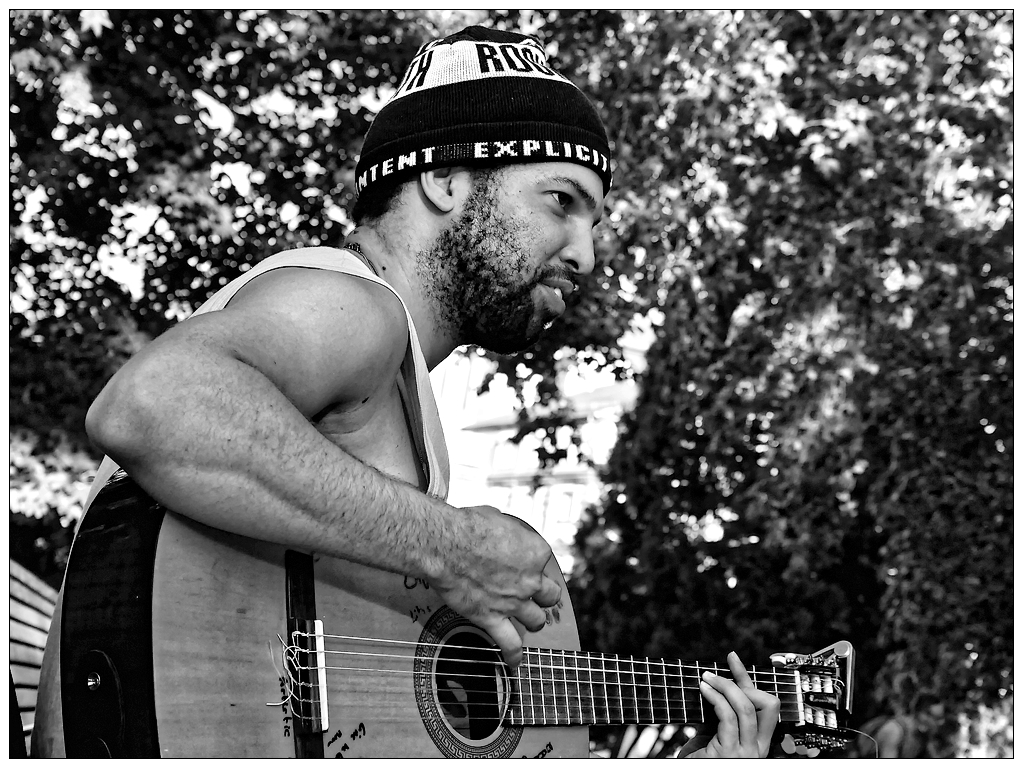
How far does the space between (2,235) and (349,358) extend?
9.04ft

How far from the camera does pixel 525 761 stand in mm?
1768

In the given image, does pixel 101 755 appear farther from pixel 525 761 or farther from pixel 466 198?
pixel 466 198

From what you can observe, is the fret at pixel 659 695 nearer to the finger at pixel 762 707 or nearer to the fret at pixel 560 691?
the finger at pixel 762 707

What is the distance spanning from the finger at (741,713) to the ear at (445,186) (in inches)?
45.1

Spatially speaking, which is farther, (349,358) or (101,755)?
(349,358)

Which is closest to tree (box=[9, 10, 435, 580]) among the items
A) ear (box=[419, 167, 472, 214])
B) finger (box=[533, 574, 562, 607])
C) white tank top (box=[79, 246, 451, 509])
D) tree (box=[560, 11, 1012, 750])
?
tree (box=[560, 11, 1012, 750])

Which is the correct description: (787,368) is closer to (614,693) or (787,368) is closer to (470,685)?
(614,693)

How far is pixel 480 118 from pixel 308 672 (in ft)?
3.31

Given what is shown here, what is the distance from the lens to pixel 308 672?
1.41 m

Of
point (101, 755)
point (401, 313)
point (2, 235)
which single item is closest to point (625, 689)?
point (401, 313)

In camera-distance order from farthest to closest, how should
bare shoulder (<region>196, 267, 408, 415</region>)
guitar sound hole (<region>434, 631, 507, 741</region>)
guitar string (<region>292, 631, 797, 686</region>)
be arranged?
guitar sound hole (<region>434, 631, 507, 741</region>)
guitar string (<region>292, 631, 797, 686</region>)
bare shoulder (<region>196, 267, 408, 415</region>)

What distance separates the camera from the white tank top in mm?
1417

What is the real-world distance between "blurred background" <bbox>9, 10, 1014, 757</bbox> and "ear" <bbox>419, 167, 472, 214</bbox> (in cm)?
291

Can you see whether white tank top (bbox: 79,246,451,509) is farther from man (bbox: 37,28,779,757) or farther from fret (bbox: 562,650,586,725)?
fret (bbox: 562,650,586,725)
